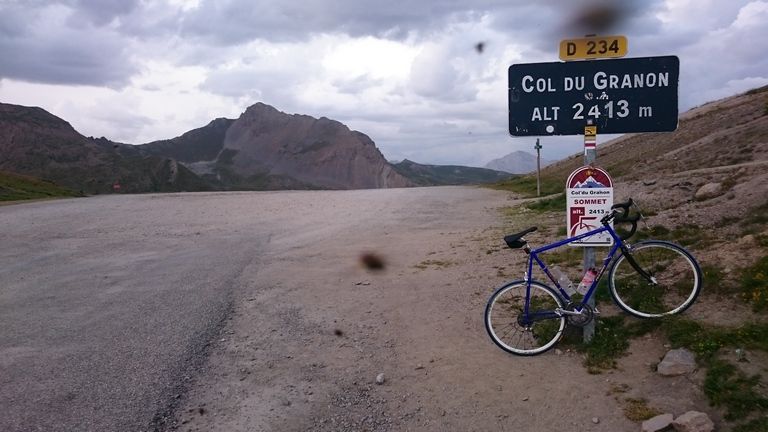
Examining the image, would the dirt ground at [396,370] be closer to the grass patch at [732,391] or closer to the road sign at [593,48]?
the grass patch at [732,391]

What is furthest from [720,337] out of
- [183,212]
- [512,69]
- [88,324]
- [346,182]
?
[346,182]

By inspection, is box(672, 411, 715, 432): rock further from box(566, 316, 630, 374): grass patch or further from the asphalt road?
the asphalt road

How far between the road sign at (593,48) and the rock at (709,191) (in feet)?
19.9

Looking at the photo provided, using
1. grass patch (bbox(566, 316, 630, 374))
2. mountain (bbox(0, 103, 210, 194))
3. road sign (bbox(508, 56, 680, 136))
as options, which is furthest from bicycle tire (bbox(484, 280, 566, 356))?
mountain (bbox(0, 103, 210, 194))

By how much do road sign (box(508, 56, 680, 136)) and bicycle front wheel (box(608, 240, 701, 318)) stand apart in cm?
117

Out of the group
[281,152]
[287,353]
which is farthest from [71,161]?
[287,353]

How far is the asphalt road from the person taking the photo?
16.4 feet

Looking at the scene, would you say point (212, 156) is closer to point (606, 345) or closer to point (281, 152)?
point (281, 152)

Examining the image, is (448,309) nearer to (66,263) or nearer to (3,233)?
(66,263)

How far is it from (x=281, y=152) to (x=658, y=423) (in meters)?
163

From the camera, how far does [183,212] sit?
2564 centimetres

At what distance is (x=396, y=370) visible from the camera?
18.6 ft

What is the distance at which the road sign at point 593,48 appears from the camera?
5.52 m

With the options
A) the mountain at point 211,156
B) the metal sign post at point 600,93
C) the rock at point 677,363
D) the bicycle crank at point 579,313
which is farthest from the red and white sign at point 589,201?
the mountain at point 211,156
